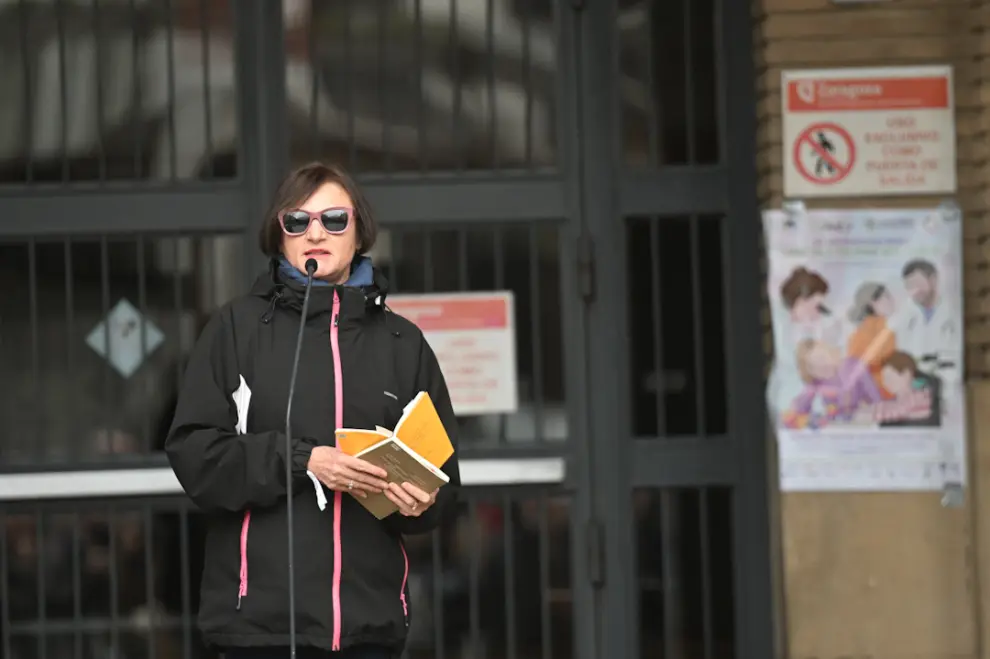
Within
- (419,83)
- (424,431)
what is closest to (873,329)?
(419,83)

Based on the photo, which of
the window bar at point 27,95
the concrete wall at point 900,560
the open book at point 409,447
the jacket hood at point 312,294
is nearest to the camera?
the open book at point 409,447

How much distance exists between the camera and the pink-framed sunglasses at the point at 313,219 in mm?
3365

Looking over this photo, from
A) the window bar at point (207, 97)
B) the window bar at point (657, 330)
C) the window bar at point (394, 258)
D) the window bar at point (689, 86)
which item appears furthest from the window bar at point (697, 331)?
the window bar at point (207, 97)

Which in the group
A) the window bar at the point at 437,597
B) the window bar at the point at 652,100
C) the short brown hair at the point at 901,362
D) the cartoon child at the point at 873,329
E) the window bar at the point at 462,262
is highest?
the window bar at the point at 652,100

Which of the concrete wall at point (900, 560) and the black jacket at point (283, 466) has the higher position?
the black jacket at point (283, 466)

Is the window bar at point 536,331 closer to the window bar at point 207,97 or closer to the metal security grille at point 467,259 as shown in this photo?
the metal security grille at point 467,259

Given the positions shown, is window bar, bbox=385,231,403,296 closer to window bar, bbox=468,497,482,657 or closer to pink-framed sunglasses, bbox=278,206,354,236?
window bar, bbox=468,497,482,657

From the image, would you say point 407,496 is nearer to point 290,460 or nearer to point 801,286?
point 290,460

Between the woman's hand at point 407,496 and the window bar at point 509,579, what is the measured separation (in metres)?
2.13

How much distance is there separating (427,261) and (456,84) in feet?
1.98

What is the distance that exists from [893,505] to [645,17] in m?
1.80

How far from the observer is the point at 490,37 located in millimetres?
5422

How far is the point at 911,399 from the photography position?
5.11 meters

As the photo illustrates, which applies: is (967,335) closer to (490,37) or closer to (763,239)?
(763,239)
